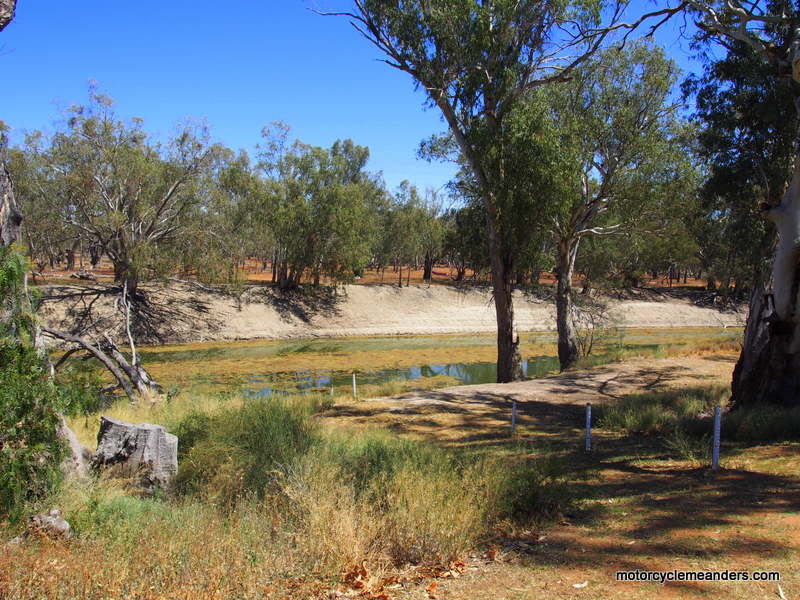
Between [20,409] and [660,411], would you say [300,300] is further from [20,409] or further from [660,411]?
[20,409]

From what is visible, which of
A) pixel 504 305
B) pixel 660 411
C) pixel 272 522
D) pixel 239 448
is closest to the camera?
pixel 272 522

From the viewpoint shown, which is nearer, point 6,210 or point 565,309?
point 6,210

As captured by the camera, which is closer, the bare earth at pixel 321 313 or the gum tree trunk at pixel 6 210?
the gum tree trunk at pixel 6 210

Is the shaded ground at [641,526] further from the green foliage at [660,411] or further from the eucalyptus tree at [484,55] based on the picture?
the eucalyptus tree at [484,55]

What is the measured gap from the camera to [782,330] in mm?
9922

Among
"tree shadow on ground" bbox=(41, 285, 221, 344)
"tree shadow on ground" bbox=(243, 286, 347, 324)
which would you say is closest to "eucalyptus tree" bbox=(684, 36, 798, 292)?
"tree shadow on ground" bbox=(41, 285, 221, 344)

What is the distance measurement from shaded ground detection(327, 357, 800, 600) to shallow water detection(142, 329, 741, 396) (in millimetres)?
12148

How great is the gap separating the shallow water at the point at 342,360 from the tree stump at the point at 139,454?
458 inches

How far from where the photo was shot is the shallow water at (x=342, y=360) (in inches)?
878

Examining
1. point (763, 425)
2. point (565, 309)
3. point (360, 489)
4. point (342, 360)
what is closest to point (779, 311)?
point (763, 425)

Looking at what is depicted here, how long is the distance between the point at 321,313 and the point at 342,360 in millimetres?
12261

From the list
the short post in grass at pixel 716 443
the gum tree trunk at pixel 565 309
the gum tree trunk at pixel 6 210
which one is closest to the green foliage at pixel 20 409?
the gum tree trunk at pixel 6 210

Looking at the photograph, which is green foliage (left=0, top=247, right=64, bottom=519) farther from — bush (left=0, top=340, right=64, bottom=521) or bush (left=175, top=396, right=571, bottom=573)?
bush (left=175, top=396, right=571, bottom=573)

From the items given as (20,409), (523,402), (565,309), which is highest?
(565,309)
